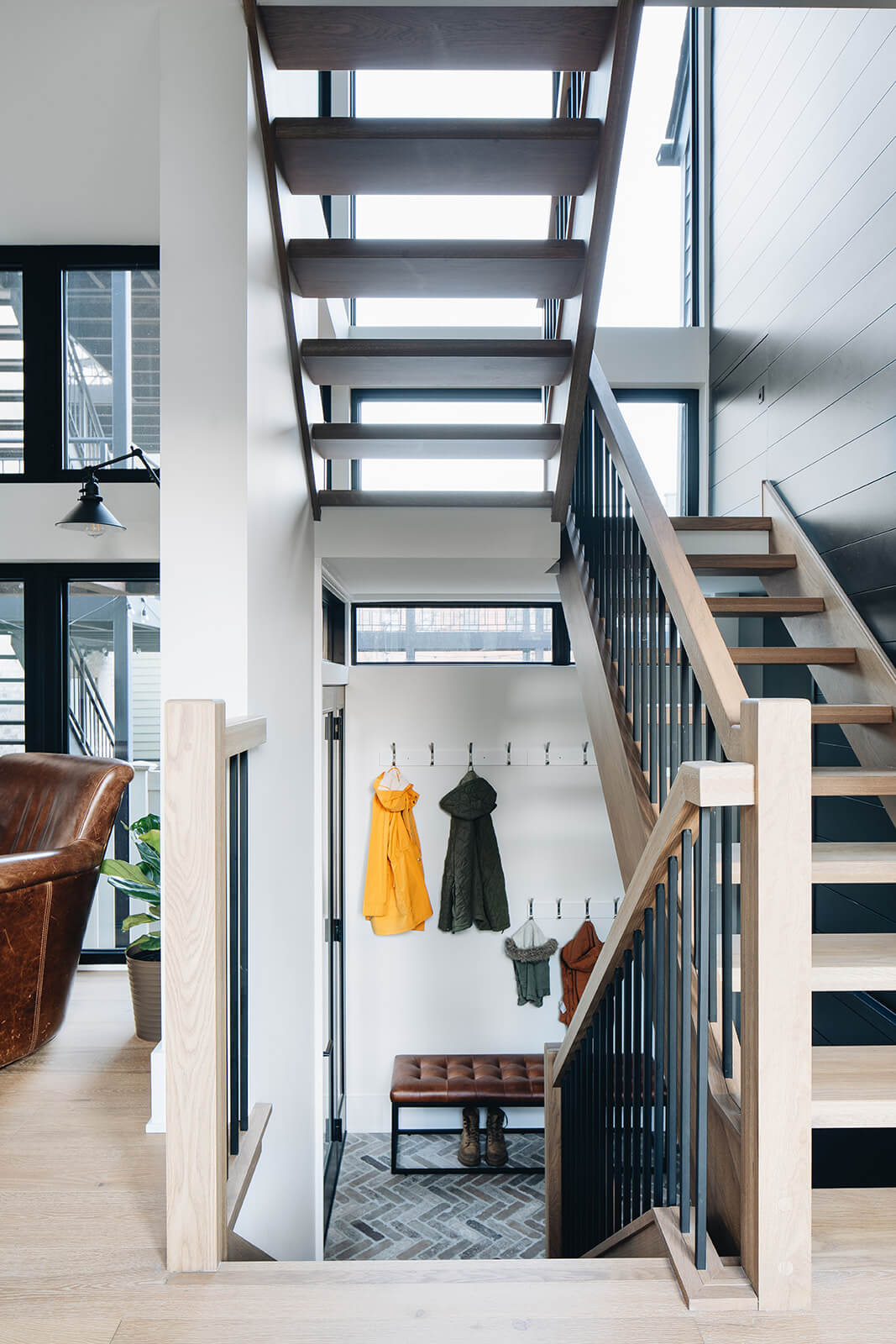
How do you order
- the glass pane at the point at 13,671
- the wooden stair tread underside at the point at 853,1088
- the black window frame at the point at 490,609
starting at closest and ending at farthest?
the wooden stair tread underside at the point at 853,1088
the glass pane at the point at 13,671
the black window frame at the point at 490,609

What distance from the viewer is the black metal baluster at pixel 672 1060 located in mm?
1308

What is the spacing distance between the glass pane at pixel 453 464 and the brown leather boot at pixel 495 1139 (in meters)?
3.22

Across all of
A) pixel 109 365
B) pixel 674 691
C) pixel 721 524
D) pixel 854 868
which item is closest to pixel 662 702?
pixel 674 691

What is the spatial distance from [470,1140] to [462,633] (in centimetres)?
270

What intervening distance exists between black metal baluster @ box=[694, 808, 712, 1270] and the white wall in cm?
342

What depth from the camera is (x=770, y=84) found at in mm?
3270

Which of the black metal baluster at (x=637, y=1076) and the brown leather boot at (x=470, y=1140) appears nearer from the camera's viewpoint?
the black metal baluster at (x=637, y=1076)

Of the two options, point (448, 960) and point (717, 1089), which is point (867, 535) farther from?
point (448, 960)

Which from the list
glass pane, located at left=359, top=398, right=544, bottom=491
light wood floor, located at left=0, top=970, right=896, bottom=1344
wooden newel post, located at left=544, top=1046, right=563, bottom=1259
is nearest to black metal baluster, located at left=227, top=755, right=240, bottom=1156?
light wood floor, located at left=0, top=970, right=896, bottom=1344

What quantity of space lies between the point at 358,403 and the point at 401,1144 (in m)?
3.91

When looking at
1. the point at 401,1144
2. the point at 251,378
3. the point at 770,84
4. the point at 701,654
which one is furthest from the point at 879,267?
the point at 401,1144

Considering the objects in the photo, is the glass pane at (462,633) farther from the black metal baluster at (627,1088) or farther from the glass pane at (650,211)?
the black metal baluster at (627,1088)

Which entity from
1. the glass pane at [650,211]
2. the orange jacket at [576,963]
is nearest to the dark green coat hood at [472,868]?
the orange jacket at [576,963]

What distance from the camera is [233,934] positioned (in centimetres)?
166
